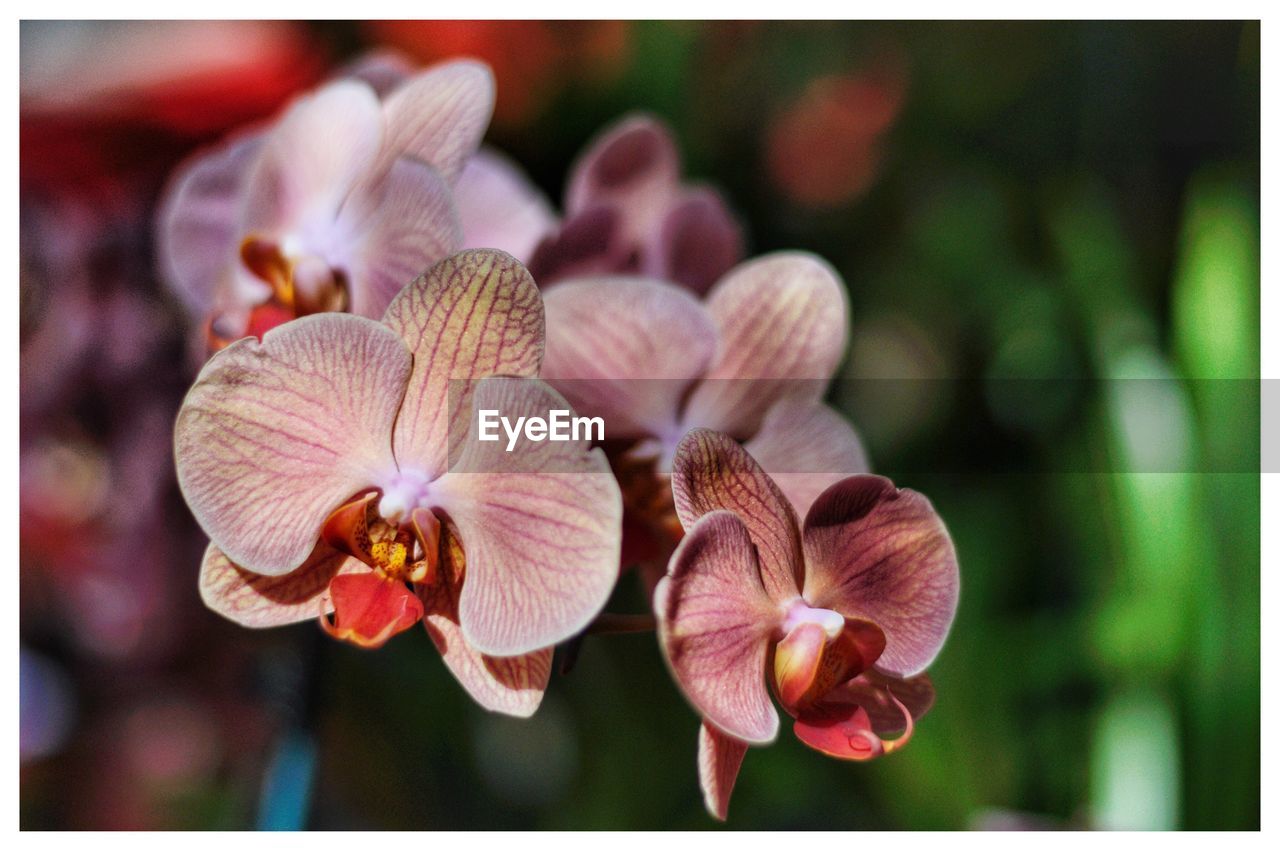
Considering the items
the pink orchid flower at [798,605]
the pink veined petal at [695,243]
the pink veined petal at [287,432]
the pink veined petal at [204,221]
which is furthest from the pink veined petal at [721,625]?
the pink veined petal at [204,221]

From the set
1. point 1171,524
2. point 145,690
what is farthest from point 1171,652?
point 145,690

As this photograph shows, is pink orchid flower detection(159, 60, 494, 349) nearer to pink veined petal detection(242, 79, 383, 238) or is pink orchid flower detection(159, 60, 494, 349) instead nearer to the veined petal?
pink veined petal detection(242, 79, 383, 238)

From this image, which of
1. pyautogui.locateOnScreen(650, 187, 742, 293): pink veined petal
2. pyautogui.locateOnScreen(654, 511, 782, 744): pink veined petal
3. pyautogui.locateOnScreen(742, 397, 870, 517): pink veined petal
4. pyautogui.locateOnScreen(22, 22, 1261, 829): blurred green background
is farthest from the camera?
pyautogui.locateOnScreen(22, 22, 1261, 829): blurred green background

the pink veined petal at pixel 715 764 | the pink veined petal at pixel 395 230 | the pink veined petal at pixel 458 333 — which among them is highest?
the pink veined petal at pixel 395 230

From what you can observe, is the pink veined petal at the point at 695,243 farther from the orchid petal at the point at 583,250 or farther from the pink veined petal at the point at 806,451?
the pink veined petal at the point at 806,451

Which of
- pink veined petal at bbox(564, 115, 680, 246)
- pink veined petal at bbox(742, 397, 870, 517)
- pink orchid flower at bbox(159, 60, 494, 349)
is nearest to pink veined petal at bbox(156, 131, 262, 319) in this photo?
pink orchid flower at bbox(159, 60, 494, 349)

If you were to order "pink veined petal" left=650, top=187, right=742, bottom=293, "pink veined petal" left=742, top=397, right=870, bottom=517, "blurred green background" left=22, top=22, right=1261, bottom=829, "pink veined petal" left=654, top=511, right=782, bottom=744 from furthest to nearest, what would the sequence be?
"blurred green background" left=22, top=22, right=1261, bottom=829 → "pink veined petal" left=650, top=187, right=742, bottom=293 → "pink veined petal" left=742, top=397, right=870, bottom=517 → "pink veined petal" left=654, top=511, right=782, bottom=744
